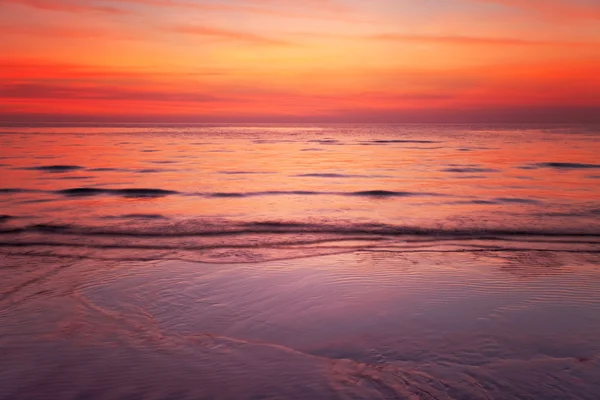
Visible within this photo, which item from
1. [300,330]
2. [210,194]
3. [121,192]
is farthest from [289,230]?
[121,192]

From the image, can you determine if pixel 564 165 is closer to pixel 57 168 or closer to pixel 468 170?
pixel 468 170

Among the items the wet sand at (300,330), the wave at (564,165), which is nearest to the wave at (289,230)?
the wet sand at (300,330)

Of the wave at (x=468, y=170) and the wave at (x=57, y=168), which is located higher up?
the wave at (x=57, y=168)

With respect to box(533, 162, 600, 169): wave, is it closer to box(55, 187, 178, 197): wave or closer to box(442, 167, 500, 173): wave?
box(442, 167, 500, 173): wave

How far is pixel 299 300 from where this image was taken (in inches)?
229

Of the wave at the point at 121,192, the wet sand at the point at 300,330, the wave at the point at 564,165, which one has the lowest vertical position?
the wet sand at the point at 300,330

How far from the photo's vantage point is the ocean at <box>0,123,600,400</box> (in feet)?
12.7

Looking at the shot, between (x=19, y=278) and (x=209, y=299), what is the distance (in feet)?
9.81

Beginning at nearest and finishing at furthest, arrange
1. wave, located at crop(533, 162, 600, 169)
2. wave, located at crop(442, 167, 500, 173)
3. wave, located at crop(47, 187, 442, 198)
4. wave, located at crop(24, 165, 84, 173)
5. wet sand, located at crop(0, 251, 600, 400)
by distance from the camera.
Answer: wet sand, located at crop(0, 251, 600, 400), wave, located at crop(47, 187, 442, 198), wave, located at crop(24, 165, 84, 173), wave, located at crop(442, 167, 500, 173), wave, located at crop(533, 162, 600, 169)

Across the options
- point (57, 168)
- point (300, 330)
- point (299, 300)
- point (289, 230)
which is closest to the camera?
point (300, 330)

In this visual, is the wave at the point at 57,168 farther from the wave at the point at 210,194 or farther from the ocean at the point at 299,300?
the ocean at the point at 299,300

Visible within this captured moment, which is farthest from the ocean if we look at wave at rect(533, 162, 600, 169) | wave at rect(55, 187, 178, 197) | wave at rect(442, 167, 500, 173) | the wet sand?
wave at rect(533, 162, 600, 169)

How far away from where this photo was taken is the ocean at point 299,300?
3881 millimetres

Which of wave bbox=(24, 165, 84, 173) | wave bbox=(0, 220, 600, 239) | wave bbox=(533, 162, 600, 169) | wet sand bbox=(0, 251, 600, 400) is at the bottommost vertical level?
wave bbox=(0, 220, 600, 239)
